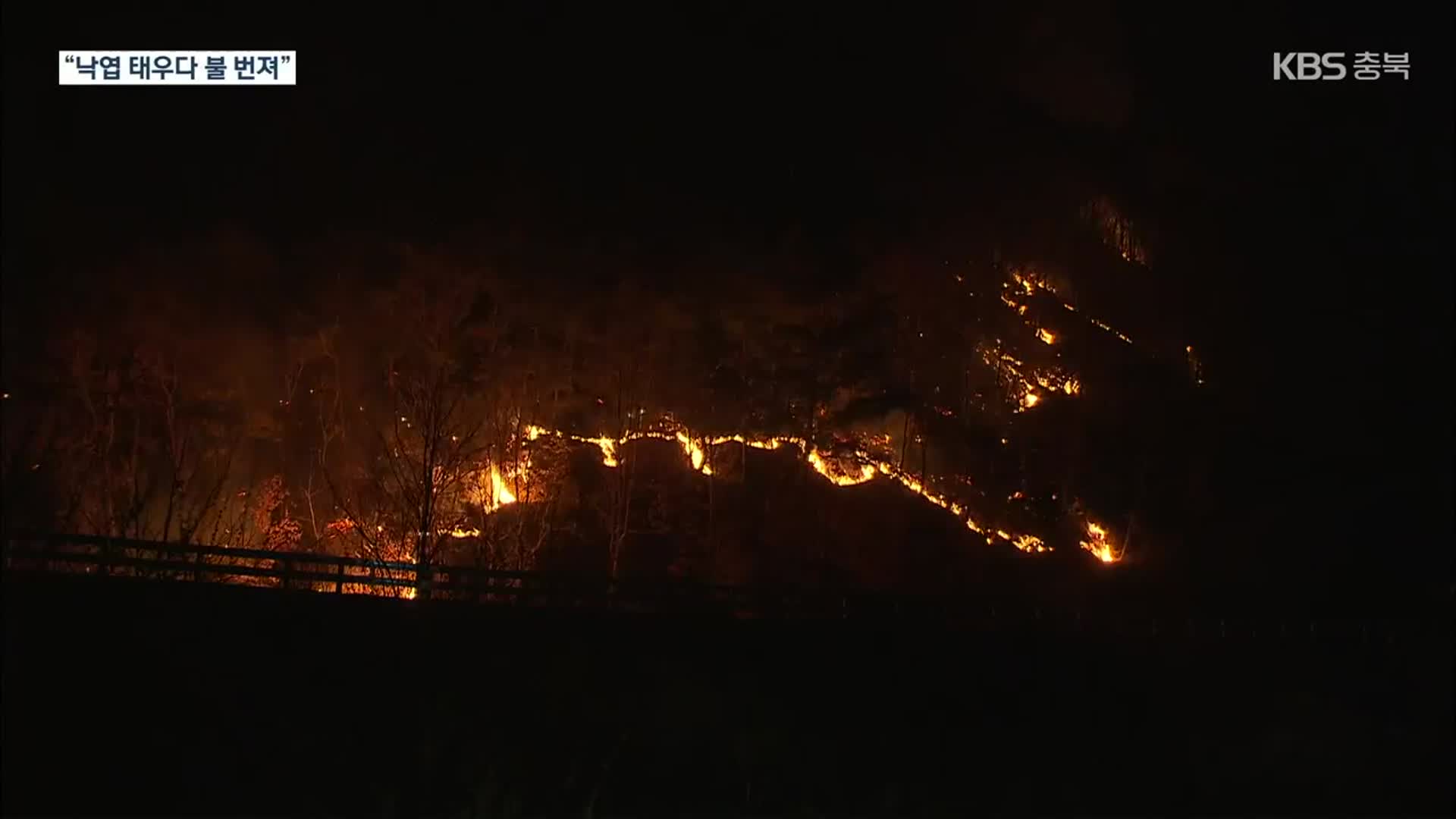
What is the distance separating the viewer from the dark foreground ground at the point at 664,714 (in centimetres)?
1083

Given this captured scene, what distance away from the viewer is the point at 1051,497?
31.5 m

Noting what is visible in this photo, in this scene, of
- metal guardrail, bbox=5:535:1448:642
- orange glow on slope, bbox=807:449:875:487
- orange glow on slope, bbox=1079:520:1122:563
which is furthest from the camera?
orange glow on slope, bbox=807:449:875:487

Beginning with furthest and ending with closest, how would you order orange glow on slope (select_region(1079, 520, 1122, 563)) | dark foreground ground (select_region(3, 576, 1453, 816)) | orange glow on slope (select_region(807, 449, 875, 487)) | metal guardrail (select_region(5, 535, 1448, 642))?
orange glow on slope (select_region(807, 449, 875, 487))
orange glow on slope (select_region(1079, 520, 1122, 563))
metal guardrail (select_region(5, 535, 1448, 642))
dark foreground ground (select_region(3, 576, 1453, 816))

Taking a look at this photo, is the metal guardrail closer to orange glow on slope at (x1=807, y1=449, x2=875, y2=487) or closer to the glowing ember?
the glowing ember

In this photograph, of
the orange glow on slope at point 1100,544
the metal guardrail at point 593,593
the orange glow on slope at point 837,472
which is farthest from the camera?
the orange glow on slope at point 837,472

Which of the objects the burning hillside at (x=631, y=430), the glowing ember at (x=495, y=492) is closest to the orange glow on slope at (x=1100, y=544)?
the burning hillside at (x=631, y=430)

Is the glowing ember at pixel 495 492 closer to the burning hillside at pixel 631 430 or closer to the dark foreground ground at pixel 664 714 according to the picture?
the burning hillside at pixel 631 430

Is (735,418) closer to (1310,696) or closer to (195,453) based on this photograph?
(195,453)

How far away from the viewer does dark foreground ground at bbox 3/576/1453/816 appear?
426 inches

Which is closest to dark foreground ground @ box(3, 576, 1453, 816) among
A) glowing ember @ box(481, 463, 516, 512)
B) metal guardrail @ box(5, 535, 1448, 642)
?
metal guardrail @ box(5, 535, 1448, 642)

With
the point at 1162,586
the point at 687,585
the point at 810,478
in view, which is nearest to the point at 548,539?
the point at 810,478

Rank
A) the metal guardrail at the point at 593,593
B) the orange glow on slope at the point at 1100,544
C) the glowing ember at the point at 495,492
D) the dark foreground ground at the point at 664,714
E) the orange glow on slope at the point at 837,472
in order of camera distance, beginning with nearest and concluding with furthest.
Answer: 1. the dark foreground ground at the point at 664,714
2. the metal guardrail at the point at 593,593
3. the orange glow on slope at the point at 1100,544
4. the glowing ember at the point at 495,492
5. the orange glow on slope at the point at 837,472

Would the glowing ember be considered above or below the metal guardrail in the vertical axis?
above

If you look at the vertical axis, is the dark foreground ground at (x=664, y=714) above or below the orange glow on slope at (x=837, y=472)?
below
